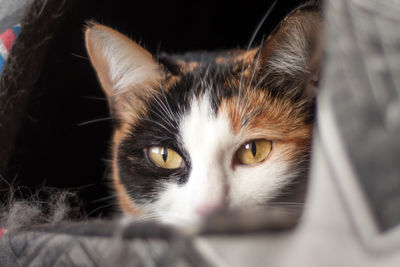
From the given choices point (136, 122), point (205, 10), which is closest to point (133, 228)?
point (136, 122)

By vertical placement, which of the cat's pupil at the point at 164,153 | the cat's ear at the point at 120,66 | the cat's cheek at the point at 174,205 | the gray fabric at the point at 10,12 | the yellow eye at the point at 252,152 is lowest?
the cat's cheek at the point at 174,205

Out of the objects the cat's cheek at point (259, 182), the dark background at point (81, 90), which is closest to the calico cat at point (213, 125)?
the cat's cheek at point (259, 182)

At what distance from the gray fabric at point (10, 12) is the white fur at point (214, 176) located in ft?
1.29

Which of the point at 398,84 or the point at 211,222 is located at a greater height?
the point at 398,84

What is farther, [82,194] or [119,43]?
[82,194]

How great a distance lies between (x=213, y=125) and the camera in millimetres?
738

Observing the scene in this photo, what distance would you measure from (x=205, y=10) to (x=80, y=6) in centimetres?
55

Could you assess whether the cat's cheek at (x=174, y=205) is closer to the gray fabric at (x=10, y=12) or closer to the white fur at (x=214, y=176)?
the white fur at (x=214, y=176)

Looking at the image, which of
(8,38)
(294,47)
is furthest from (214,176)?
(8,38)

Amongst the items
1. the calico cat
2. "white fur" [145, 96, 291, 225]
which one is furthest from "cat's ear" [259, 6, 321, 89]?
"white fur" [145, 96, 291, 225]

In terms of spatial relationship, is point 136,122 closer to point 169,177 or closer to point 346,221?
point 169,177

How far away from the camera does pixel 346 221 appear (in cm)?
33

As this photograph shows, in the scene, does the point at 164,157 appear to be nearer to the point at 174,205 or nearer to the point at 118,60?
the point at 174,205

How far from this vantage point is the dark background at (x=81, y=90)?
845 mm
